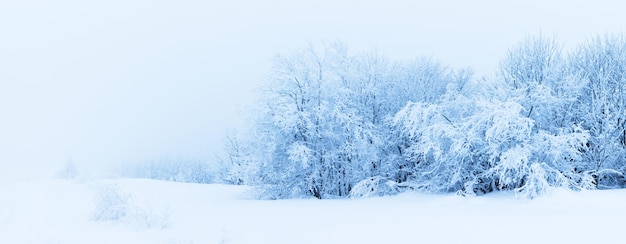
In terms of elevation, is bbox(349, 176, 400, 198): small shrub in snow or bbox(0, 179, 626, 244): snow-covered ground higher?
bbox(349, 176, 400, 198): small shrub in snow

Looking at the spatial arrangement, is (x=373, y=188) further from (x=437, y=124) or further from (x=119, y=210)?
(x=119, y=210)

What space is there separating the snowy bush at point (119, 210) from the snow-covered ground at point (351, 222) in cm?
3

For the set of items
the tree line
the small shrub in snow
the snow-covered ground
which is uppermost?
the tree line

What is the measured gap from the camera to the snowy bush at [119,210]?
1066cm

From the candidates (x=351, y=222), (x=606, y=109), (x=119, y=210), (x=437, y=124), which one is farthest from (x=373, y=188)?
(x=119, y=210)

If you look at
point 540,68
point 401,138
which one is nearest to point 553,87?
point 540,68

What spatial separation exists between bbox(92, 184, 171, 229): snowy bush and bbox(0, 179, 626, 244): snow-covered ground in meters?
0.03

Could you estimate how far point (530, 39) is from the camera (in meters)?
17.3

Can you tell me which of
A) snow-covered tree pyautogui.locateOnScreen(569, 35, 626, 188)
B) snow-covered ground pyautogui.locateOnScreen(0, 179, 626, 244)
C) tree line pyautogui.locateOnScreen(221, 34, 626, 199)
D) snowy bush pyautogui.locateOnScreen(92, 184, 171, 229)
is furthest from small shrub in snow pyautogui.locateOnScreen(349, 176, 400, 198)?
snowy bush pyautogui.locateOnScreen(92, 184, 171, 229)

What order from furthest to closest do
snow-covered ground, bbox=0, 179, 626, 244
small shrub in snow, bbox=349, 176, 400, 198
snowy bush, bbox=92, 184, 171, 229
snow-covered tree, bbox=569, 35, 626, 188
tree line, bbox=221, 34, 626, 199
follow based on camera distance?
small shrub in snow, bbox=349, 176, 400, 198
snow-covered tree, bbox=569, 35, 626, 188
tree line, bbox=221, 34, 626, 199
snowy bush, bbox=92, 184, 171, 229
snow-covered ground, bbox=0, 179, 626, 244

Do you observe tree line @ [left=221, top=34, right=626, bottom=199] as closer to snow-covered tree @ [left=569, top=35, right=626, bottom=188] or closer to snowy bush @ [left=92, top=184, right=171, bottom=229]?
snow-covered tree @ [left=569, top=35, right=626, bottom=188]

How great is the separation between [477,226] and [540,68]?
35.3ft

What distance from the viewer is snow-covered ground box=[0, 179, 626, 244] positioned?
777 centimetres

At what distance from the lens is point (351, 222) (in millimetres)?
10078
